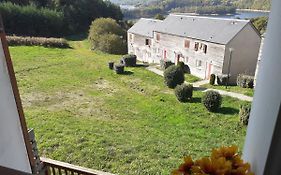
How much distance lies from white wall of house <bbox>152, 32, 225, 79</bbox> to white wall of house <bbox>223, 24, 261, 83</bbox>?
0.43m

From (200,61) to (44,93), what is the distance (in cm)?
786

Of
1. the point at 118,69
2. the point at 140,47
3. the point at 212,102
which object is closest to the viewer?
the point at 212,102

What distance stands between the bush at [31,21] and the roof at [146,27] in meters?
8.67

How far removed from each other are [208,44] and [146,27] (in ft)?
21.2

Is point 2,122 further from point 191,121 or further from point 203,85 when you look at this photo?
point 203,85

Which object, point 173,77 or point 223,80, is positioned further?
point 223,80

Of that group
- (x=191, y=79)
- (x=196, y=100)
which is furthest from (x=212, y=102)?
(x=191, y=79)

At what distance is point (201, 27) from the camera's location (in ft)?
45.5

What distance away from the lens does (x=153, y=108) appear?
8.75 metres

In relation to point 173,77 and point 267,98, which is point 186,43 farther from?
point 267,98

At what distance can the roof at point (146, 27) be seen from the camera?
17305 millimetres

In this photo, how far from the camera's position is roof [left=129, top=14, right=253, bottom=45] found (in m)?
12.2

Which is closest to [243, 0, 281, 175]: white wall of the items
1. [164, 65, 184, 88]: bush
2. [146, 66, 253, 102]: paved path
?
[146, 66, 253, 102]: paved path

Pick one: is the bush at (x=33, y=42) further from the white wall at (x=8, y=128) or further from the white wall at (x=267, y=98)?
the white wall at (x=267, y=98)
